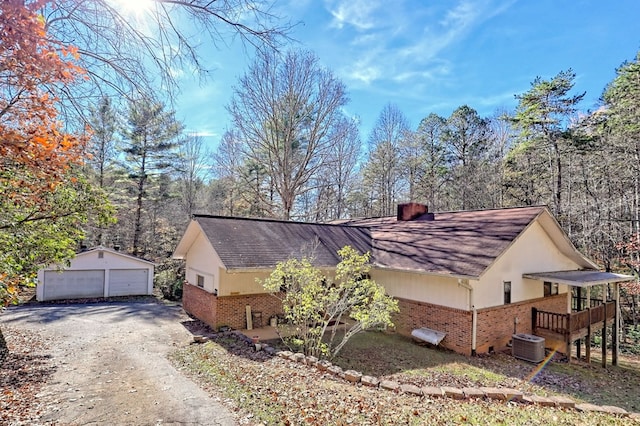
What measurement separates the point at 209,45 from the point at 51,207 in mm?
4750

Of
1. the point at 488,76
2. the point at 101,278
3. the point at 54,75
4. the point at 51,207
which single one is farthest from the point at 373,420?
the point at 101,278

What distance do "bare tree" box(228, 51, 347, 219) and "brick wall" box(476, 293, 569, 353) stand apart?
49.1ft

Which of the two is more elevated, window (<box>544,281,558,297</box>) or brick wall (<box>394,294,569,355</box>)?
window (<box>544,281,558,297</box>)

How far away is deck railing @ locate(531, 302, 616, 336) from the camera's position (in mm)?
11438

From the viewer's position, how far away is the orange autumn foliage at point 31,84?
2861mm

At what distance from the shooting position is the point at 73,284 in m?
19.2

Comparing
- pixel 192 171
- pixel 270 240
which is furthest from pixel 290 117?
pixel 192 171

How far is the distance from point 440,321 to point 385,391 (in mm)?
5723

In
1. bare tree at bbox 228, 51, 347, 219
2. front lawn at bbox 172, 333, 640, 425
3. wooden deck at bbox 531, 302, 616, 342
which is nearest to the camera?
front lawn at bbox 172, 333, 640, 425

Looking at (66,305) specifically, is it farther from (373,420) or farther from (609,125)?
(609,125)

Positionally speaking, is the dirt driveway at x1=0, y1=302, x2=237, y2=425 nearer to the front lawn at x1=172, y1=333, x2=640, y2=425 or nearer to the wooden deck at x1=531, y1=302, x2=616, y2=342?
the front lawn at x1=172, y1=333, x2=640, y2=425

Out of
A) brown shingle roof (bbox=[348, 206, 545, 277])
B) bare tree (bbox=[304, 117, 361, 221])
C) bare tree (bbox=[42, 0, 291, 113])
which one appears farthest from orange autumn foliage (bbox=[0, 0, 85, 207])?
bare tree (bbox=[304, 117, 361, 221])

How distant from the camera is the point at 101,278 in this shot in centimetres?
2000

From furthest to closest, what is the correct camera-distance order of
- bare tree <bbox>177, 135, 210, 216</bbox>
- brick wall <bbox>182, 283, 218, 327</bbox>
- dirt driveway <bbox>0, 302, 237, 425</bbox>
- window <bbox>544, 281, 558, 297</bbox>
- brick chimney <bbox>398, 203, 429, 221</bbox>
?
bare tree <bbox>177, 135, 210, 216</bbox>
brick chimney <bbox>398, 203, 429, 221</bbox>
window <bbox>544, 281, 558, 297</bbox>
brick wall <bbox>182, 283, 218, 327</bbox>
dirt driveway <bbox>0, 302, 237, 425</bbox>
